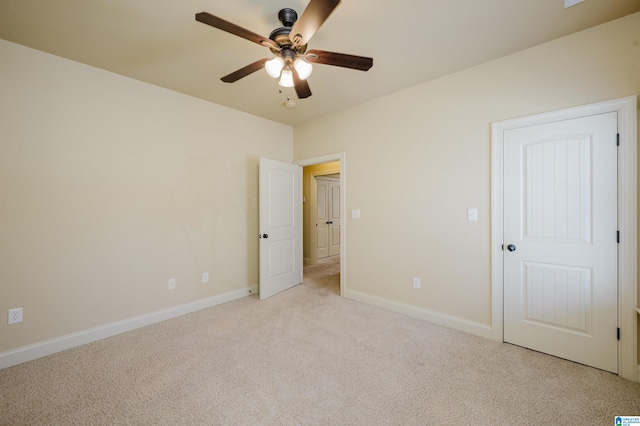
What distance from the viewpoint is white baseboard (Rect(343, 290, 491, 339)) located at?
262cm

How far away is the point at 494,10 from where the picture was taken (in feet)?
6.15

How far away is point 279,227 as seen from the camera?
3.97 metres

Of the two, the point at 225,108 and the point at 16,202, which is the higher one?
the point at 225,108

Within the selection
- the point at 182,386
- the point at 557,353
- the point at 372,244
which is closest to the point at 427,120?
the point at 372,244

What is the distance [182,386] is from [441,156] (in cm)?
312

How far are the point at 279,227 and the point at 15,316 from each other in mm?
2707

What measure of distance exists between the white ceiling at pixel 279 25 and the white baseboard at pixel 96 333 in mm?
2577

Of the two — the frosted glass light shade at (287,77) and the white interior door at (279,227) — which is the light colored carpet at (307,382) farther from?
the frosted glass light shade at (287,77)

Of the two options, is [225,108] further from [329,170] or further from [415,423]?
[415,423]

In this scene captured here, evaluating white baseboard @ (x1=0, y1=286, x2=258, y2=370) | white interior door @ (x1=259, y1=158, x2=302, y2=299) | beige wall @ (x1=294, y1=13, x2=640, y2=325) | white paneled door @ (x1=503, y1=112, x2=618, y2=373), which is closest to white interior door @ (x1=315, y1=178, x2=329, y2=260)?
white interior door @ (x1=259, y1=158, x2=302, y2=299)

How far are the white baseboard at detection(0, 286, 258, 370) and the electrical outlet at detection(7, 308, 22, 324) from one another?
0.24 meters

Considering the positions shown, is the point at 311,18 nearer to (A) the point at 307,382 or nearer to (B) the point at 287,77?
(B) the point at 287,77

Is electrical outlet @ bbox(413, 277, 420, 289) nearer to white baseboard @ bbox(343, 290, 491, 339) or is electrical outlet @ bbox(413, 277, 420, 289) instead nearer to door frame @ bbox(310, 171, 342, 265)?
white baseboard @ bbox(343, 290, 491, 339)

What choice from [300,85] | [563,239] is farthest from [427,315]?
[300,85]
